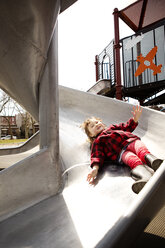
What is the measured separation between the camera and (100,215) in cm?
89

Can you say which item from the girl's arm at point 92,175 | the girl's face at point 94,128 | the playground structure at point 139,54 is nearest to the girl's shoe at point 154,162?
the girl's arm at point 92,175

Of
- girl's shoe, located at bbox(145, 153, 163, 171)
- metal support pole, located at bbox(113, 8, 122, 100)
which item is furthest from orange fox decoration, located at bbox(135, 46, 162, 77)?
girl's shoe, located at bbox(145, 153, 163, 171)

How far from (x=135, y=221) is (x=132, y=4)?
694 centimetres

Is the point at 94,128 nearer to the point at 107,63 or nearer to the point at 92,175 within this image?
the point at 92,175

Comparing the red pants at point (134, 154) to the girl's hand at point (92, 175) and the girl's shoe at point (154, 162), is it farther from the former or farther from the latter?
the girl's hand at point (92, 175)

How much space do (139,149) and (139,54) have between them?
4.66 m

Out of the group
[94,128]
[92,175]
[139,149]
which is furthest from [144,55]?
[92,175]

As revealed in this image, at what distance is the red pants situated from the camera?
125cm

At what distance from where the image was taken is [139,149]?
54.7 inches

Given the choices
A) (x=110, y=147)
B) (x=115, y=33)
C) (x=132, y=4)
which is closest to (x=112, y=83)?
(x=115, y=33)

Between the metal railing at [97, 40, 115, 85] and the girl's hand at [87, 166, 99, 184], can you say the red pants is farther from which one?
the metal railing at [97, 40, 115, 85]

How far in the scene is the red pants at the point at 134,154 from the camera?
4.10 feet

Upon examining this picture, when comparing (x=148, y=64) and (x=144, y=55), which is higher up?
(x=144, y=55)

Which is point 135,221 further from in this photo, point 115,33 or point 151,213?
point 115,33
